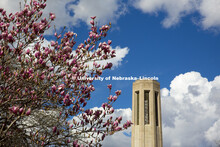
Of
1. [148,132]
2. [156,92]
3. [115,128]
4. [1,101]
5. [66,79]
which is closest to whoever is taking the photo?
[1,101]

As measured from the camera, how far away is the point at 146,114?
1510 inches

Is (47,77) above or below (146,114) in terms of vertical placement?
below

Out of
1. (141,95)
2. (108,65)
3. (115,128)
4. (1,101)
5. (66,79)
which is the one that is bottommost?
(115,128)

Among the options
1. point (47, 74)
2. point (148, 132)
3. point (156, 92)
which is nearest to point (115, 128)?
point (47, 74)

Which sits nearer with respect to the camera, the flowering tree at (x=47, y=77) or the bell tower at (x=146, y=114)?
the flowering tree at (x=47, y=77)

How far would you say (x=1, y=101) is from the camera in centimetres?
483

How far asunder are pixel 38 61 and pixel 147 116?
35.0 m

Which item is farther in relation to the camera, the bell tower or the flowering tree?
the bell tower

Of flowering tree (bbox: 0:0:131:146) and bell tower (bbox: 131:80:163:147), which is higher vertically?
bell tower (bbox: 131:80:163:147)

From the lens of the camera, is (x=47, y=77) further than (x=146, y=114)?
No

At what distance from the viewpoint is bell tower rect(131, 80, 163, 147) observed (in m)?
36.5

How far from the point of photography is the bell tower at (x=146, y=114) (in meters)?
36.5

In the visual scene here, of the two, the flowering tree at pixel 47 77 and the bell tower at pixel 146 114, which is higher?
the bell tower at pixel 146 114

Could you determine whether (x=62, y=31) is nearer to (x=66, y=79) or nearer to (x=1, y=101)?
(x=66, y=79)
